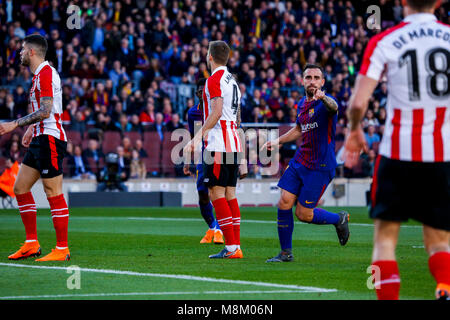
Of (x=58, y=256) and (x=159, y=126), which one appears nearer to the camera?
(x=58, y=256)

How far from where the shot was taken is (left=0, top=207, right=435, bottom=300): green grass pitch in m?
6.77

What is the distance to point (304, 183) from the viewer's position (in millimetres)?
9586

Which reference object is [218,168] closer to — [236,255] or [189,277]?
[236,255]

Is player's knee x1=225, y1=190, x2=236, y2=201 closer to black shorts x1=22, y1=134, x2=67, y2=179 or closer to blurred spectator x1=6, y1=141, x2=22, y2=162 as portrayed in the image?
black shorts x1=22, y1=134, x2=67, y2=179

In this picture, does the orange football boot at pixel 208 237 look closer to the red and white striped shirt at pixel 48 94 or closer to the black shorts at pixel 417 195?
the red and white striped shirt at pixel 48 94

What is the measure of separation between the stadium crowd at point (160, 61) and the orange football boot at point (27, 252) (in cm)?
1250

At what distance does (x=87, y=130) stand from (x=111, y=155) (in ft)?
3.58

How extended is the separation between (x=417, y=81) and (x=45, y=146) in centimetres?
510

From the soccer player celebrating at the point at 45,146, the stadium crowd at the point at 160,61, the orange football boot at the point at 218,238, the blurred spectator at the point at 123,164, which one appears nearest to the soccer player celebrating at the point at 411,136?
the soccer player celebrating at the point at 45,146

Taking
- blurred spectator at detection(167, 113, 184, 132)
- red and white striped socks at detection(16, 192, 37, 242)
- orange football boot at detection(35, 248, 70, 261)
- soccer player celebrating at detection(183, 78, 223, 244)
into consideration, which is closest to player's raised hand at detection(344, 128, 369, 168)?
orange football boot at detection(35, 248, 70, 261)

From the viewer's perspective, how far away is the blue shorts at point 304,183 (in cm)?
957

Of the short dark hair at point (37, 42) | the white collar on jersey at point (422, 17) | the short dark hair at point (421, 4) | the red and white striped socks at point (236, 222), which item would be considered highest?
the short dark hair at point (37, 42)

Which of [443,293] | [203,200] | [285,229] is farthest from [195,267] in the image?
[203,200]

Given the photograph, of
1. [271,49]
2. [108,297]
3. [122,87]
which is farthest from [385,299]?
[271,49]
